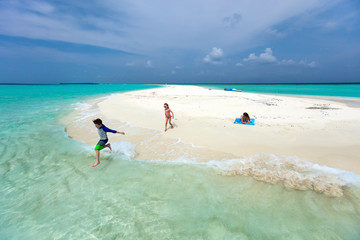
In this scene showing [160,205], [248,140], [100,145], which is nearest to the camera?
[160,205]

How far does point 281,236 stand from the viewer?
3514 millimetres

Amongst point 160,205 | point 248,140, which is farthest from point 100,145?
point 248,140

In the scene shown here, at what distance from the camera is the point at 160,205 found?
4375 mm

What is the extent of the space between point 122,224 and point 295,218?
166 inches

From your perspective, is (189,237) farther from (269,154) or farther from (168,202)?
(269,154)

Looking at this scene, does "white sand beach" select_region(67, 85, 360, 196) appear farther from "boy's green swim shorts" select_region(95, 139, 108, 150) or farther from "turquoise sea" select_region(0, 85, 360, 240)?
"boy's green swim shorts" select_region(95, 139, 108, 150)

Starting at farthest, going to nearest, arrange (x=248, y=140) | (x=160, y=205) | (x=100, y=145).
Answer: (x=248, y=140)
(x=100, y=145)
(x=160, y=205)

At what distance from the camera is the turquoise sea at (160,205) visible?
12.0ft

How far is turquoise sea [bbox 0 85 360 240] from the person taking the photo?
3672 millimetres

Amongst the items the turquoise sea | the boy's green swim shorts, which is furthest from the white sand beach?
the boy's green swim shorts

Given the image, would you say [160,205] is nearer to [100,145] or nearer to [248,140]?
[100,145]

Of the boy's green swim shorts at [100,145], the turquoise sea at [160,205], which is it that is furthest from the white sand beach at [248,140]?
the boy's green swim shorts at [100,145]

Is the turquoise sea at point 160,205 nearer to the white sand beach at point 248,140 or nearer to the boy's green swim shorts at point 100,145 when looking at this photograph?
the boy's green swim shorts at point 100,145

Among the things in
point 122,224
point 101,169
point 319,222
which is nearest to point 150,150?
point 101,169
